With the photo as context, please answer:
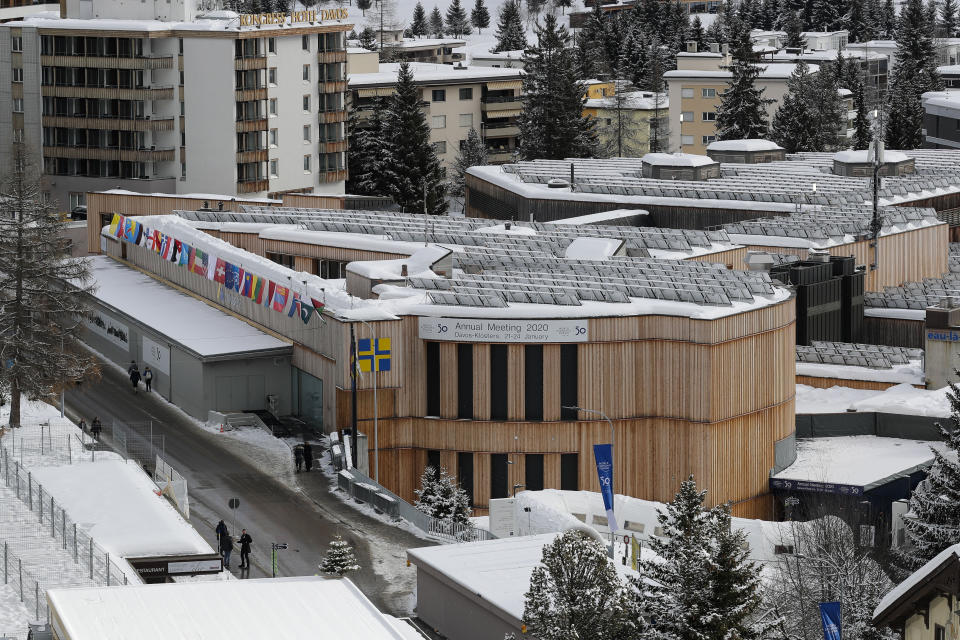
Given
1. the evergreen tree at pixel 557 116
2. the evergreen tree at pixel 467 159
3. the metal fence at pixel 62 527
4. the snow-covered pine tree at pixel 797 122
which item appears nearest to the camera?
the metal fence at pixel 62 527

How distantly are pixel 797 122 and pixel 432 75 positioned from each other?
35.2m

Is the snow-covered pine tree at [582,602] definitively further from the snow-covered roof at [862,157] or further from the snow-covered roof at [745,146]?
the snow-covered roof at [745,146]

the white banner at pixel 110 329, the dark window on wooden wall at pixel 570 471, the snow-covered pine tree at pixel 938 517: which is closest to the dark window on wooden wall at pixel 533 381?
the dark window on wooden wall at pixel 570 471

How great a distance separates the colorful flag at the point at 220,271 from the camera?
8781 centimetres

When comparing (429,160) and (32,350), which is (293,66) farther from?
(32,350)

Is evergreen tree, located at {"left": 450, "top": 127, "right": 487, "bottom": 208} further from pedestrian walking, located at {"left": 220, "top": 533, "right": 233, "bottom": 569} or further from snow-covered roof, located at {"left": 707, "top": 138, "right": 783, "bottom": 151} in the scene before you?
pedestrian walking, located at {"left": 220, "top": 533, "right": 233, "bottom": 569}

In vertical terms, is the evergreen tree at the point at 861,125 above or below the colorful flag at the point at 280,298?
above

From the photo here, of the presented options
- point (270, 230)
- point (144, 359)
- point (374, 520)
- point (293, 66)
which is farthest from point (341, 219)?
point (293, 66)

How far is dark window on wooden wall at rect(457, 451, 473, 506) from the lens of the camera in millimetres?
72312

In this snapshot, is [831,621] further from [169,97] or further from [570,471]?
[169,97]

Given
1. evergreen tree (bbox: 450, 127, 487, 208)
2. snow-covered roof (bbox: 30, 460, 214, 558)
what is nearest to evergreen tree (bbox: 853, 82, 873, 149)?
evergreen tree (bbox: 450, 127, 487, 208)

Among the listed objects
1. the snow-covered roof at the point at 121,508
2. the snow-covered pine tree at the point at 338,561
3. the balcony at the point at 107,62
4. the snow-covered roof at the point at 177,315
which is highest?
the balcony at the point at 107,62

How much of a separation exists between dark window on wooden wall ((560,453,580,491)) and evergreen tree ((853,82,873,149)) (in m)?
102

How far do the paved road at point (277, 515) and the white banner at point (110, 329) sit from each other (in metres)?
8.90
